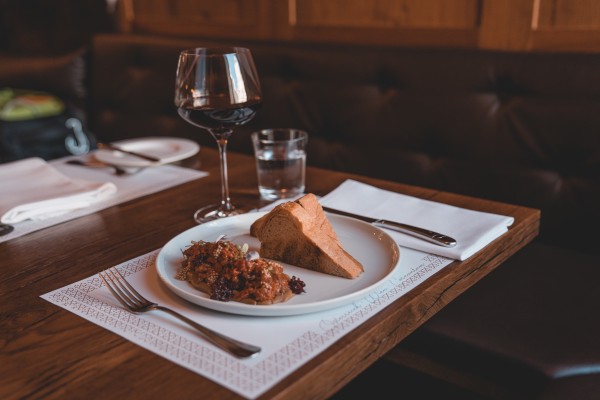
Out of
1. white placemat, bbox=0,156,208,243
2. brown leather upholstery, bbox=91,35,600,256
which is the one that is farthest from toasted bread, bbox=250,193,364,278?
brown leather upholstery, bbox=91,35,600,256

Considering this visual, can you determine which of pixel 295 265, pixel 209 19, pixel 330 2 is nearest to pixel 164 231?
pixel 295 265

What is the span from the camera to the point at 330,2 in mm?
2260

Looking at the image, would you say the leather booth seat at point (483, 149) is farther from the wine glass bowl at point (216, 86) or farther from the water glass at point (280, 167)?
the wine glass bowl at point (216, 86)

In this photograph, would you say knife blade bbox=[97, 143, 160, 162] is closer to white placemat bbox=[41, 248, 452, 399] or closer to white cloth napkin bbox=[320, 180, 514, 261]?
white cloth napkin bbox=[320, 180, 514, 261]

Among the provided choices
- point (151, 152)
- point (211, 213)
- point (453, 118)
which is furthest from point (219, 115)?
point (453, 118)

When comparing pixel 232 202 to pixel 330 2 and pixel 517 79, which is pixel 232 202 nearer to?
pixel 517 79

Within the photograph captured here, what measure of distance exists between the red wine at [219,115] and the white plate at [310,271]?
0.18m

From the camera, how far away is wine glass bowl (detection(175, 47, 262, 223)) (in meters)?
1.07

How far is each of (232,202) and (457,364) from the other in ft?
1.73

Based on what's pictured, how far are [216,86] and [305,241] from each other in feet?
1.14

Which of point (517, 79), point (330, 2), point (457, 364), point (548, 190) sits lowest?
point (457, 364)

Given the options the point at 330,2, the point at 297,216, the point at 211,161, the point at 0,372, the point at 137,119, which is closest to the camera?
the point at 0,372

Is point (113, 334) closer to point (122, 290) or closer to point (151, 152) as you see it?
point (122, 290)

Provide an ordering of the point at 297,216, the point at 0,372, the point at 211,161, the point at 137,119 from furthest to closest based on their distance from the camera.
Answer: the point at 137,119
the point at 211,161
the point at 297,216
the point at 0,372
